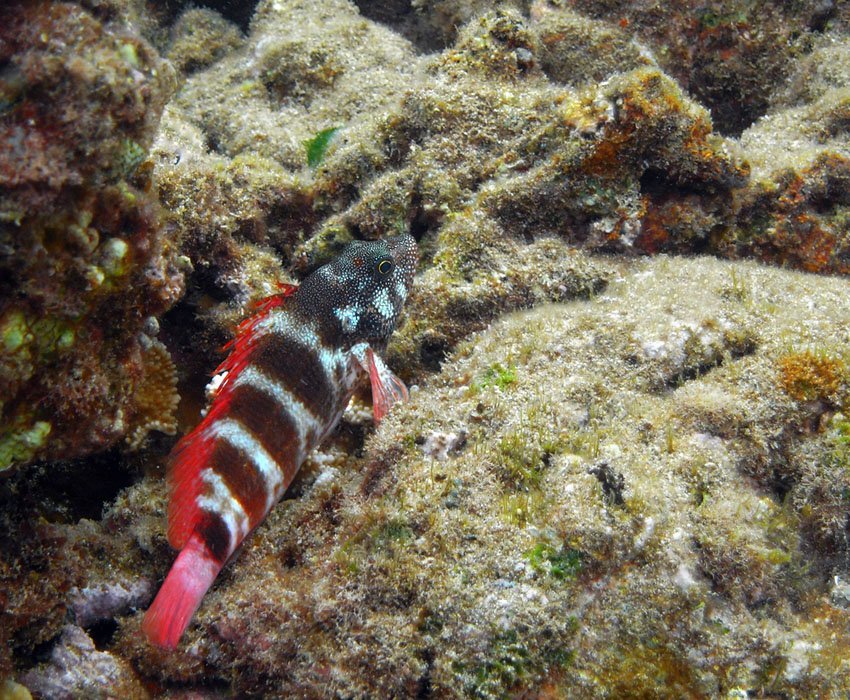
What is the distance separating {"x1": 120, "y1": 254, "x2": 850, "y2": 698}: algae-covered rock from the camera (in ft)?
7.64

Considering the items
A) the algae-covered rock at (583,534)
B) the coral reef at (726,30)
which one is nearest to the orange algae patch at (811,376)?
the algae-covered rock at (583,534)

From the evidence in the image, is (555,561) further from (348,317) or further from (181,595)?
(348,317)

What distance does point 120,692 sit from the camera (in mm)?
2715

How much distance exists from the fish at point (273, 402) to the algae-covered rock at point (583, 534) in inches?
9.9

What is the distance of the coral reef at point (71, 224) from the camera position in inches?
68.0

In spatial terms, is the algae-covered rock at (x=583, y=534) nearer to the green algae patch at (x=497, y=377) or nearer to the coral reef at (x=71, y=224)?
the green algae patch at (x=497, y=377)

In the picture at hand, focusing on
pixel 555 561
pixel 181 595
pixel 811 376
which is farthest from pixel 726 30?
pixel 181 595

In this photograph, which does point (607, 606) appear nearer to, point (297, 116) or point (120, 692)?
point (120, 692)

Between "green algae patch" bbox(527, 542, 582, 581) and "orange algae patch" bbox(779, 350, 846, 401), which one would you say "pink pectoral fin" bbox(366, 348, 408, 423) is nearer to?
"green algae patch" bbox(527, 542, 582, 581)

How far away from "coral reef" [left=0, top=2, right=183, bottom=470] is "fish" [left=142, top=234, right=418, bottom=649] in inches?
21.7

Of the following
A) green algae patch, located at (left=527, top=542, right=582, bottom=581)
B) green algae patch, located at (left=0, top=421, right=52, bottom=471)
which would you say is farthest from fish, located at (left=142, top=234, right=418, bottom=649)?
green algae patch, located at (left=527, top=542, right=582, bottom=581)

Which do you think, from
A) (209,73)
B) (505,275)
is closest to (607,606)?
(505,275)

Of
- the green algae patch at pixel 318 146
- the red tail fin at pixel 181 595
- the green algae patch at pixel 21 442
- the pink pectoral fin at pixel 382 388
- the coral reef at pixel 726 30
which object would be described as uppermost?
the coral reef at pixel 726 30

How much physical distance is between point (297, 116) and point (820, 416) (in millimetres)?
5317
